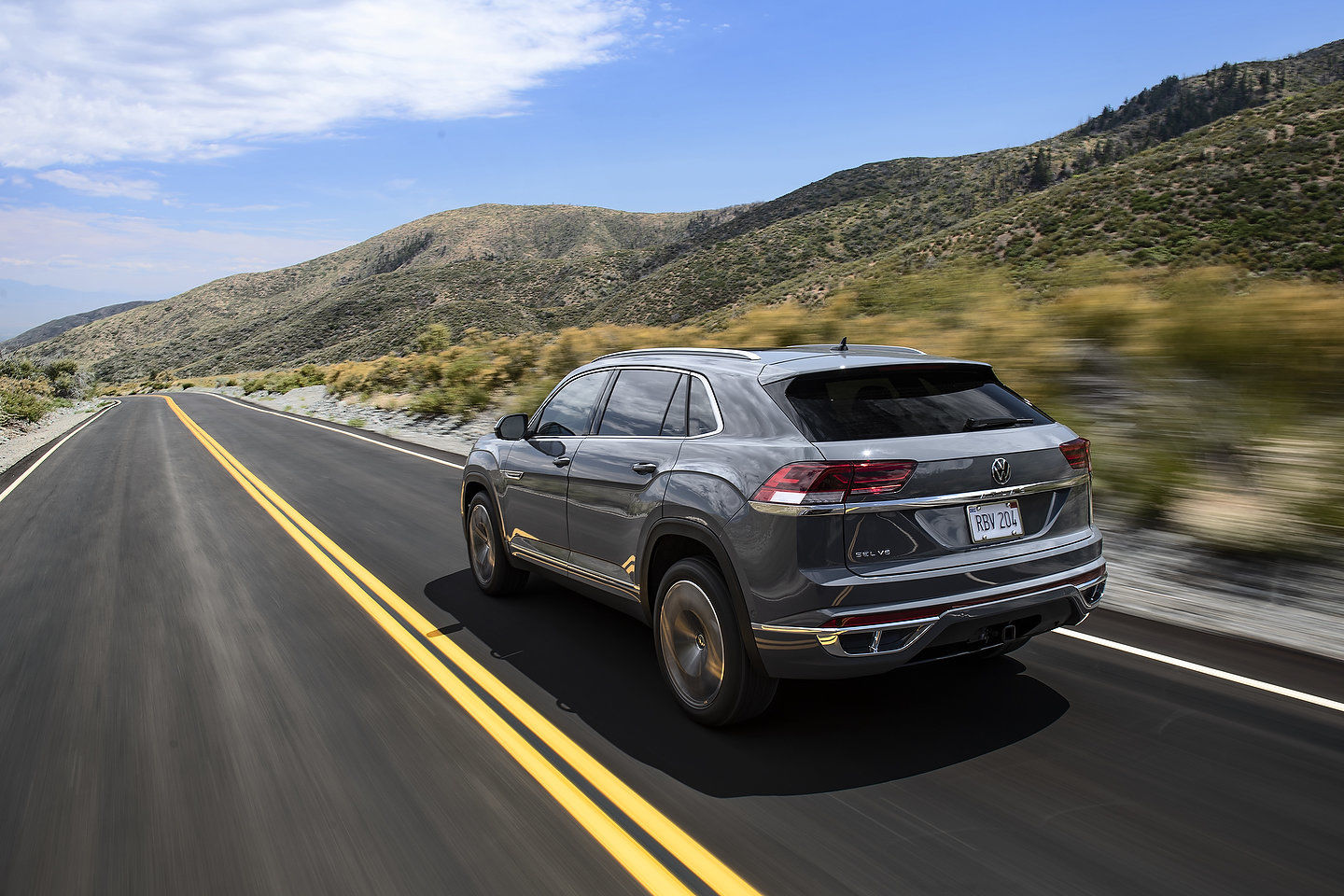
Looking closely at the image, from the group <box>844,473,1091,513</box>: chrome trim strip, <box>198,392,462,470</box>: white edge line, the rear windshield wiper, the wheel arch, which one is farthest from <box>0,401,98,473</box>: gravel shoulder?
the rear windshield wiper

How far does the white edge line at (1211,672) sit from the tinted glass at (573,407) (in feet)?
10.0

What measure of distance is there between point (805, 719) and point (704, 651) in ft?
1.90

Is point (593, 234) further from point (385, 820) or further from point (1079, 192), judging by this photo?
point (385, 820)

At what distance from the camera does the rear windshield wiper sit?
3.89 meters

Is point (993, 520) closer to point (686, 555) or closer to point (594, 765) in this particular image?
point (686, 555)

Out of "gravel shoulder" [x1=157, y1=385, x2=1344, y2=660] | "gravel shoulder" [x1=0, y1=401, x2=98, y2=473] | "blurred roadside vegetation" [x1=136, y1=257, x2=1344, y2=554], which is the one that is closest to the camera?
"gravel shoulder" [x1=157, y1=385, x2=1344, y2=660]

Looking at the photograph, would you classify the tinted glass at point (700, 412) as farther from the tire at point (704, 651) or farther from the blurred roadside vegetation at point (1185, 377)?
the blurred roadside vegetation at point (1185, 377)

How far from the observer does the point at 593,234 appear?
125 m

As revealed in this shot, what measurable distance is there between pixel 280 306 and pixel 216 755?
12860 centimetres

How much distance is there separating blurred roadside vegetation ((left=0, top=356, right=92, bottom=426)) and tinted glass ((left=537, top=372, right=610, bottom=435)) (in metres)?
29.7

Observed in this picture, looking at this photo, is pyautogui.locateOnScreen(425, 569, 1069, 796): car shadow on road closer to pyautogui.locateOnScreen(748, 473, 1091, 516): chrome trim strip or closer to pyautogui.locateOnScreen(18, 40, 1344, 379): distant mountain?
pyautogui.locateOnScreen(748, 473, 1091, 516): chrome trim strip

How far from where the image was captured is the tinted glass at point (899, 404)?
3.73 metres

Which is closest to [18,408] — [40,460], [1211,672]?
[40,460]

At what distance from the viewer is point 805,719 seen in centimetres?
417
